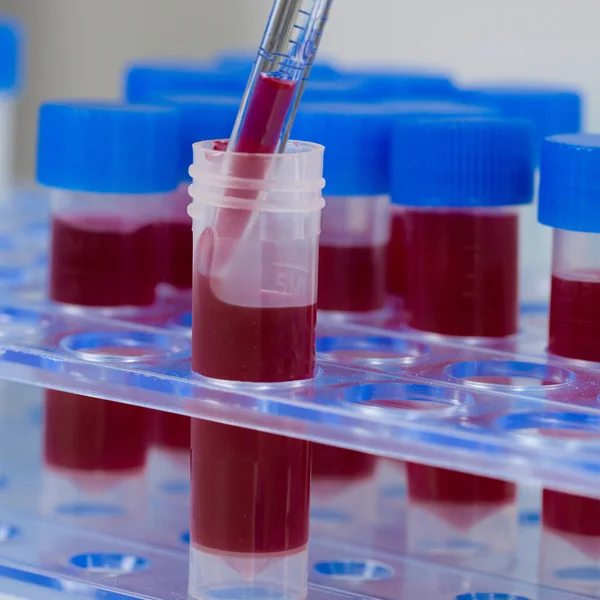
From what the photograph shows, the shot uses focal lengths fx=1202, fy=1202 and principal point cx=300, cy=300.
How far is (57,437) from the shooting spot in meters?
0.70

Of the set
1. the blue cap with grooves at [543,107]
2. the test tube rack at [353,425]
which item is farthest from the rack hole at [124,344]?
the blue cap with grooves at [543,107]

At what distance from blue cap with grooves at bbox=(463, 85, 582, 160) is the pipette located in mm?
365

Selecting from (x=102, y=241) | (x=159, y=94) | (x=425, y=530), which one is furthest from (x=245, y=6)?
(x=425, y=530)

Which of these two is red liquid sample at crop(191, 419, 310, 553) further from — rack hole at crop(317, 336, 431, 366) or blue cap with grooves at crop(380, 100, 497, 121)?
blue cap with grooves at crop(380, 100, 497, 121)

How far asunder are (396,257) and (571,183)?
0.21 metres

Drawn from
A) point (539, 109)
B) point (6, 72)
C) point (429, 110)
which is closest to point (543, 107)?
point (539, 109)

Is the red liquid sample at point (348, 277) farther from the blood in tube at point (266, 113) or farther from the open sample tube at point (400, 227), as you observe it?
the blood in tube at point (266, 113)

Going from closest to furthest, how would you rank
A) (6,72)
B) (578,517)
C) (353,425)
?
(353,425), (578,517), (6,72)

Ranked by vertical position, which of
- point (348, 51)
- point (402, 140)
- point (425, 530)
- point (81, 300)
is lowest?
point (425, 530)

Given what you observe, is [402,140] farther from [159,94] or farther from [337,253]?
[159,94]

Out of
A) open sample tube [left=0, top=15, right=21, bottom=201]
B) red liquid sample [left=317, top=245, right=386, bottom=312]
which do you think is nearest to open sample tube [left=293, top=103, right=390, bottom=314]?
red liquid sample [left=317, top=245, right=386, bottom=312]

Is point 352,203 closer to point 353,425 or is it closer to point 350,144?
point 350,144

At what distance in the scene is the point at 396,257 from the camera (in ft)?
2.60

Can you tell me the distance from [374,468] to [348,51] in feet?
3.21
